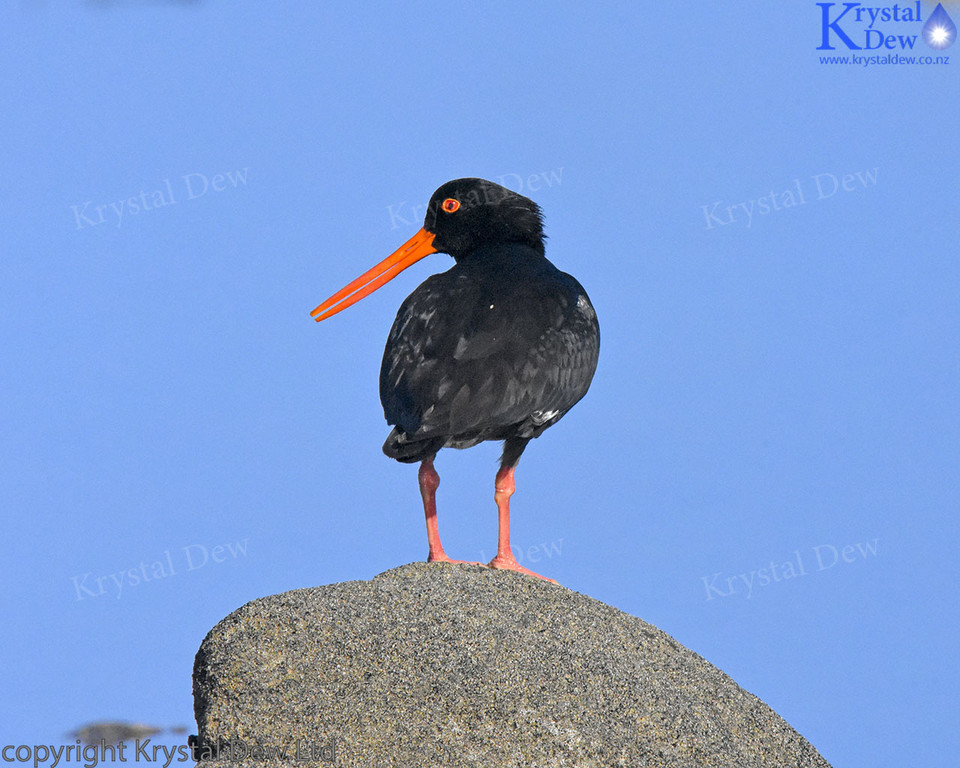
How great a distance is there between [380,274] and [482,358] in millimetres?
2444

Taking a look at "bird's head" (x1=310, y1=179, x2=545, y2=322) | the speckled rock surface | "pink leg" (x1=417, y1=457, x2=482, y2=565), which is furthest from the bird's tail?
"bird's head" (x1=310, y1=179, x2=545, y2=322)

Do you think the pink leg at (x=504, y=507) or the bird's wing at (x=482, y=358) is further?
the pink leg at (x=504, y=507)

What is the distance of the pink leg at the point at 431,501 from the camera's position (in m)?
9.55

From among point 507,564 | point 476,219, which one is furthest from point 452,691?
point 476,219

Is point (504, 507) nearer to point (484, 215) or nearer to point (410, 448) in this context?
point (410, 448)

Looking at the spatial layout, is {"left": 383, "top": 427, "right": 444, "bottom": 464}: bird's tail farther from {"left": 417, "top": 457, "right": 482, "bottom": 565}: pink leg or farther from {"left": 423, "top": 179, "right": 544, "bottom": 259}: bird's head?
{"left": 423, "top": 179, "right": 544, "bottom": 259}: bird's head

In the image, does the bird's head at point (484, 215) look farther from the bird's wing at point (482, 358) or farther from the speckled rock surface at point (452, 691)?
the speckled rock surface at point (452, 691)

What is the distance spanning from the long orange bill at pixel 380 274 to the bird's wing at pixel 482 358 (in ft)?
3.64

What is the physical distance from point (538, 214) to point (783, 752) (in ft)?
15.9

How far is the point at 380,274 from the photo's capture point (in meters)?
11.2

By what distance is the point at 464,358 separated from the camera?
9.12 m

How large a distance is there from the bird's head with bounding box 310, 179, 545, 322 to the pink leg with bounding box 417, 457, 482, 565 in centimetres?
217

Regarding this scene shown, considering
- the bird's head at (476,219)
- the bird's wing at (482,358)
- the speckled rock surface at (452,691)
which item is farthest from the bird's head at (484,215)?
the speckled rock surface at (452,691)

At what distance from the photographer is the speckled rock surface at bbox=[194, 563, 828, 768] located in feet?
25.2
